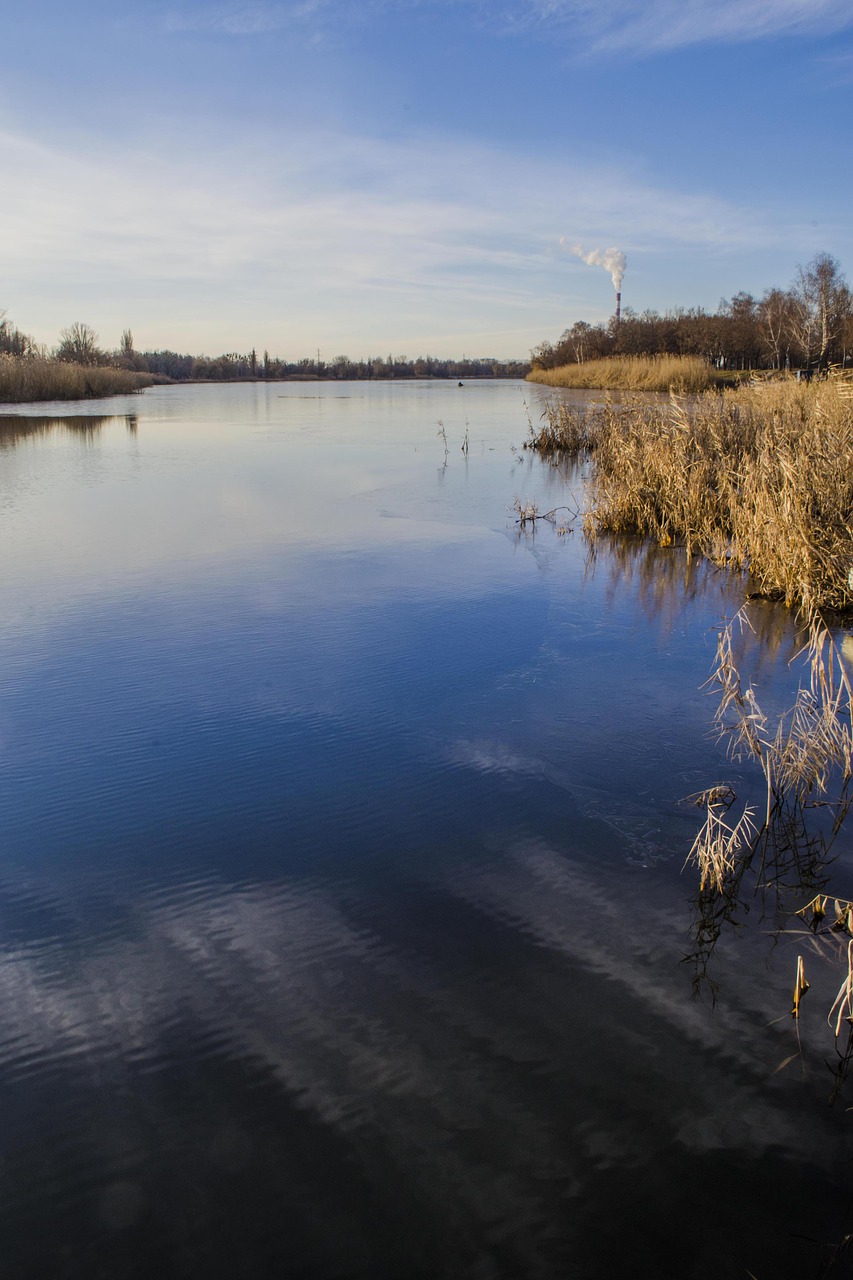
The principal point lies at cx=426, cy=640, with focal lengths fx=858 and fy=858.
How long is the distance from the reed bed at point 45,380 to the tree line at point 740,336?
1954cm

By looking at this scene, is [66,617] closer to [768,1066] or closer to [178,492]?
[768,1066]

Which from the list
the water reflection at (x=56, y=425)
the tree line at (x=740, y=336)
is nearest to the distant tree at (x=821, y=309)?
the tree line at (x=740, y=336)

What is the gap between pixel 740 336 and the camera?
42.5 meters

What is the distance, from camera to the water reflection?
17500mm

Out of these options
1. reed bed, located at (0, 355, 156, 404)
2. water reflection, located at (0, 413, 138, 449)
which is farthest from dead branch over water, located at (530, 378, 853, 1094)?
reed bed, located at (0, 355, 156, 404)

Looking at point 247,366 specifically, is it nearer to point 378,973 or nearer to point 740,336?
point 740,336

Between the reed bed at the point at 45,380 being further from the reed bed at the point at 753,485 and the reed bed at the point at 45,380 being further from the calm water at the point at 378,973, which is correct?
the calm water at the point at 378,973

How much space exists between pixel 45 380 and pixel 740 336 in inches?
1267

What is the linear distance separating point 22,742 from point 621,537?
683cm

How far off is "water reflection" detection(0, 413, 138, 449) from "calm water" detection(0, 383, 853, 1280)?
44.4ft

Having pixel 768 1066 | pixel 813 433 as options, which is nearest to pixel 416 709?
pixel 768 1066

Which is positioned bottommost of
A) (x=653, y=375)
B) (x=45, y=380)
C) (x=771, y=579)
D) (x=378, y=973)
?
(x=378, y=973)

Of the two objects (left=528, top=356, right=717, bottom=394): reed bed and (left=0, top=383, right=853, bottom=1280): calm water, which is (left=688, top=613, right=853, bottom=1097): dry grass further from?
(left=528, top=356, right=717, bottom=394): reed bed

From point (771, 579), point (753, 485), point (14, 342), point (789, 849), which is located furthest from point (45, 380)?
point (789, 849)
